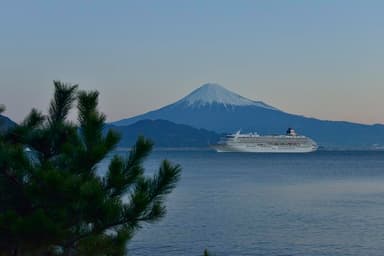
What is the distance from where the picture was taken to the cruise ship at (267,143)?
126 m

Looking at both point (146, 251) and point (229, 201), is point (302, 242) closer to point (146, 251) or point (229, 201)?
point (146, 251)

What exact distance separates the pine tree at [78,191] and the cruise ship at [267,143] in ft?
395

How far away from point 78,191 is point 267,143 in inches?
4845

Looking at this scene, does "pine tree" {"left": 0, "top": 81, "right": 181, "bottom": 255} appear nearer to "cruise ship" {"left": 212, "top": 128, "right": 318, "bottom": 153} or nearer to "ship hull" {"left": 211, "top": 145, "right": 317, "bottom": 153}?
"cruise ship" {"left": 212, "top": 128, "right": 318, "bottom": 153}

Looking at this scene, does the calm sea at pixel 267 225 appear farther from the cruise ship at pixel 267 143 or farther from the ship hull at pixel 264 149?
the ship hull at pixel 264 149

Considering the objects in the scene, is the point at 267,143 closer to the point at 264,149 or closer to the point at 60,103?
the point at 264,149

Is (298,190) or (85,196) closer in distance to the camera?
(85,196)

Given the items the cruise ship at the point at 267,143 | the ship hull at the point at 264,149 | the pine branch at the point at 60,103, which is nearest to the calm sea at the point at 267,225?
the pine branch at the point at 60,103

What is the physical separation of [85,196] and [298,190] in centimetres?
4159

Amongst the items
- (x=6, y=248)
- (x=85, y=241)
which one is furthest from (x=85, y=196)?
(x=6, y=248)

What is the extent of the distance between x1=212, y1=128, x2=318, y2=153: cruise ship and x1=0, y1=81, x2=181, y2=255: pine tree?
120381mm

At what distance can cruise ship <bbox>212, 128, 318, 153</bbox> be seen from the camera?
414 ft

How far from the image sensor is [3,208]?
16.0ft

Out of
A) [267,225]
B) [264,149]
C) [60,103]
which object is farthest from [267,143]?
[60,103]
